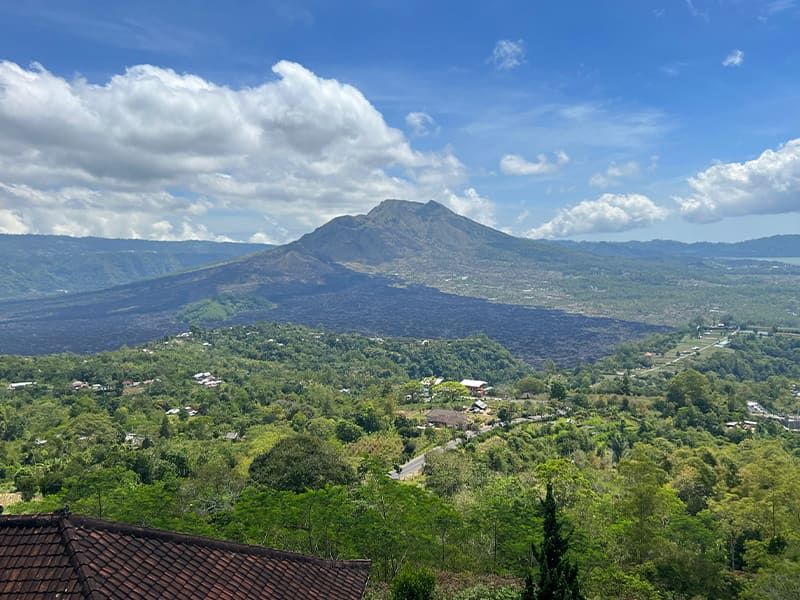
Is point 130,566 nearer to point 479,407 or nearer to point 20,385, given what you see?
point 479,407

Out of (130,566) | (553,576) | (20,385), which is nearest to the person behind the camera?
(130,566)

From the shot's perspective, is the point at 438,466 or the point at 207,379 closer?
the point at 438,466

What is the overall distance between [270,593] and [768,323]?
545ft

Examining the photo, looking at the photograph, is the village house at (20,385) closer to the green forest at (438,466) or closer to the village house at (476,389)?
the green forest at (438,466)

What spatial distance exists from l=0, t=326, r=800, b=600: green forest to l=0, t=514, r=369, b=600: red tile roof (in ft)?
16.2

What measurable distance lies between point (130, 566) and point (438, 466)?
31.5 m

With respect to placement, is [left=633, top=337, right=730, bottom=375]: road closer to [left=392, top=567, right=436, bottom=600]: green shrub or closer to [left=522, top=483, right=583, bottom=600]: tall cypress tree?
[left=392, top=567, right=436, bottom=600]: green shrub

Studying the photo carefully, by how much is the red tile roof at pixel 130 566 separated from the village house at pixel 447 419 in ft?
160

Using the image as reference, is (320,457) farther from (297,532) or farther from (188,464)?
(188,464)

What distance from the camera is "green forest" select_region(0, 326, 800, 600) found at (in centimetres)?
1919

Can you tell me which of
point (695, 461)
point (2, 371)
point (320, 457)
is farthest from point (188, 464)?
point (2, 371)

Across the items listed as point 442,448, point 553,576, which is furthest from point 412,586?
point 442,448

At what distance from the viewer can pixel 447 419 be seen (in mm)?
58156

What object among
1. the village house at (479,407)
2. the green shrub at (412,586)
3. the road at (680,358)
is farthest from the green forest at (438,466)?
the road at (680,358)
